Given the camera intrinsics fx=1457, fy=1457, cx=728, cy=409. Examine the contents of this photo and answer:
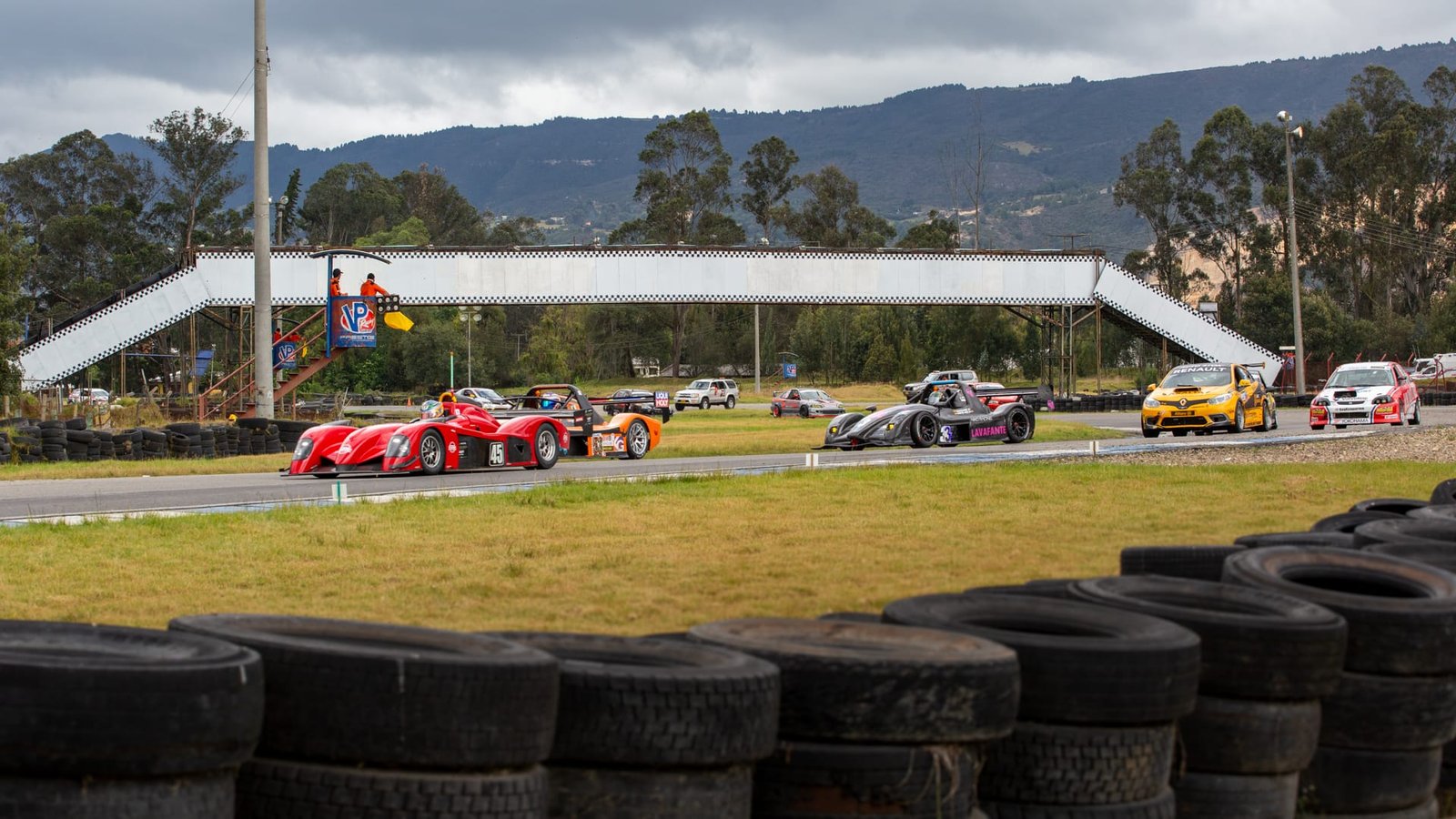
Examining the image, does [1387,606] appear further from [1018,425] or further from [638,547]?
[1018,425]

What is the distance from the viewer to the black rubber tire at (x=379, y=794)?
3791 mm

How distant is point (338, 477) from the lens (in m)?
19.6

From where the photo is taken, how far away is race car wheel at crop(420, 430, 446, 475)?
1966cm

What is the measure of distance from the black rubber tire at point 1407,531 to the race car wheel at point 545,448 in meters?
15.0

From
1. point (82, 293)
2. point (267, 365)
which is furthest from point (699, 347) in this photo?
point (267, 365)

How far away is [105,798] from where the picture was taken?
3.53 metres

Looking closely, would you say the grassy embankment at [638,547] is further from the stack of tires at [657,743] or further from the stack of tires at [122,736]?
the stack of tires at [122,736]

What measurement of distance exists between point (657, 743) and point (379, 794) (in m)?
0.75

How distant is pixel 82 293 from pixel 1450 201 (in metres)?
91.3

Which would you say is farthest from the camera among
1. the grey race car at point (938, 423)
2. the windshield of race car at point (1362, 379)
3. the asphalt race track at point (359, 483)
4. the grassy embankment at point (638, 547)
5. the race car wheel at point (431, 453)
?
the windshield of race car at point (1362, 379)

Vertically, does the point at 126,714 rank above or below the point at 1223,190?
below

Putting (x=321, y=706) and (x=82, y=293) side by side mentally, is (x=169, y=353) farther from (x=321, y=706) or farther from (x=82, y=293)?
(x=321, y=706)

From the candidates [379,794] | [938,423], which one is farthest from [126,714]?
[938,423]

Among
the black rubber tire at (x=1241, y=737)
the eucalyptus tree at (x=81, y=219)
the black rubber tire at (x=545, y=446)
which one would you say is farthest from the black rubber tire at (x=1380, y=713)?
the eucalyptus tree at (x=81, y=219)
